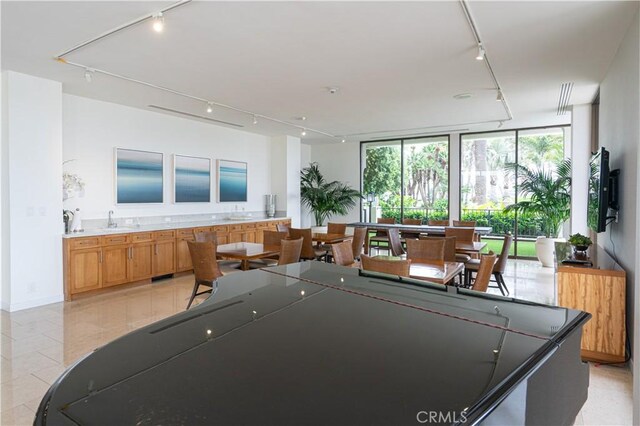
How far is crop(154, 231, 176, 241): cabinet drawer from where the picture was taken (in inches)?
237

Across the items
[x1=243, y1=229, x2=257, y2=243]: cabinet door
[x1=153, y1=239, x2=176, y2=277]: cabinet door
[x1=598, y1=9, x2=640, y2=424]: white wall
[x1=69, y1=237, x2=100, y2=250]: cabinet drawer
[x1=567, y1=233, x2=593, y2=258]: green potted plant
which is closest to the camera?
[x1=598, y1=9, x2=640, y2=424]: white wall

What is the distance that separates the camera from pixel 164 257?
6.14 metres

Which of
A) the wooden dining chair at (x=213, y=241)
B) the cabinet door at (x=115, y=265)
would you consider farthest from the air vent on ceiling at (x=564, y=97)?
the cabinet door at (x=115, y=265)

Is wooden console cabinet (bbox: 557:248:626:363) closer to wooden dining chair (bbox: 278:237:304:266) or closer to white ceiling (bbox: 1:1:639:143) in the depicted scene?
white ceiling (bbox: 1:1:639:143)

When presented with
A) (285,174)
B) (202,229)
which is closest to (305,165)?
(285,174)

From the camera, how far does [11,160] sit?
440cm

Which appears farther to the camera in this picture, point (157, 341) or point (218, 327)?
point (218, 327)

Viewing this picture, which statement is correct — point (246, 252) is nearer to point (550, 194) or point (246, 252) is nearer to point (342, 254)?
point (342, 254)

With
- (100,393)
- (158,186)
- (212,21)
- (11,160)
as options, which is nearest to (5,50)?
(11,160)

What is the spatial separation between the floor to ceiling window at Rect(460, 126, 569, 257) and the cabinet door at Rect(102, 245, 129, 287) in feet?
24.1

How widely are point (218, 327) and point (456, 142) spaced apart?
830cm

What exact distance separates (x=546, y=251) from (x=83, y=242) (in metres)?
8.30

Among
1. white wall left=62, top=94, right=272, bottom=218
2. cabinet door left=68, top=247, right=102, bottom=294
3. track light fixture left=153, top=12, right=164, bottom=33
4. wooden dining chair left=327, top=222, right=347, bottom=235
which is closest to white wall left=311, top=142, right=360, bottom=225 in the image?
white wall left=62, top=94, right=272, bottom=218

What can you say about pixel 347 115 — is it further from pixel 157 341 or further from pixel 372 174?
pixel 157 341
